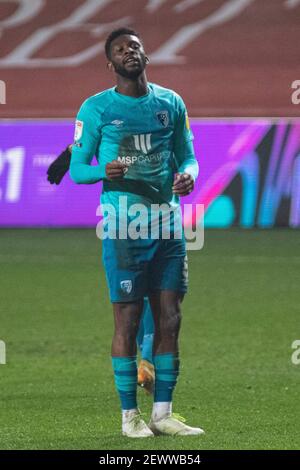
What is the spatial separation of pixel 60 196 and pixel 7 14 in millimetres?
6741

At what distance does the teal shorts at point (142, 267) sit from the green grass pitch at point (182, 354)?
69 cm

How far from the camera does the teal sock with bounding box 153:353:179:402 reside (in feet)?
17.9

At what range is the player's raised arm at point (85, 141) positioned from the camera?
17.7 ft

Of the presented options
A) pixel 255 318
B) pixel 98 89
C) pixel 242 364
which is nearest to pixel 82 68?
pixel 98 89

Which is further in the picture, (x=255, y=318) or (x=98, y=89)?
(x=98, y=89)

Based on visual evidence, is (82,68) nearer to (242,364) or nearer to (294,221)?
(294,221)

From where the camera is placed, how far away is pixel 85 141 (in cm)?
541

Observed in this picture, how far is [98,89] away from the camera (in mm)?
23391

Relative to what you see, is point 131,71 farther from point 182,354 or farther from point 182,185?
point 182,354

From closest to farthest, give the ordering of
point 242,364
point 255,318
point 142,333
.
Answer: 1. point 142,333
2. point 242,364
3. point 255,318
